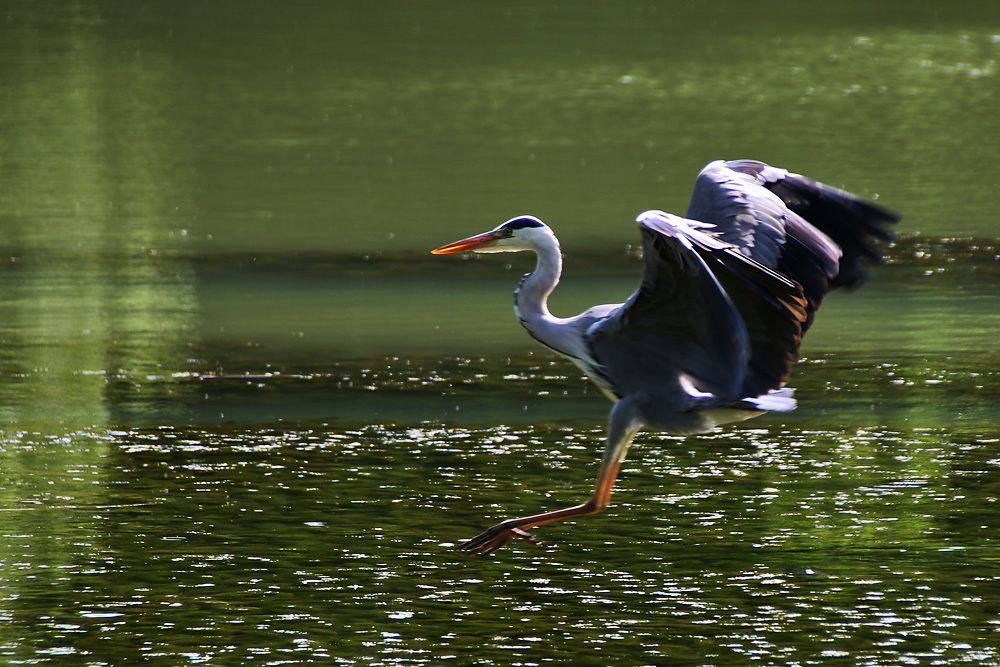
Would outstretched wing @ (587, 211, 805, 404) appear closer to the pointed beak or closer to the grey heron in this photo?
the grey heron

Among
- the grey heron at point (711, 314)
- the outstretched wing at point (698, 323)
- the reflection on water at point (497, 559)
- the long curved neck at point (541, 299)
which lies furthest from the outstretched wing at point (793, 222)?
the reflection on water at point (497, 559)

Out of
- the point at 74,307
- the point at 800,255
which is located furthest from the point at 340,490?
the point at 74,307

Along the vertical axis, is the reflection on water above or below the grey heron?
below

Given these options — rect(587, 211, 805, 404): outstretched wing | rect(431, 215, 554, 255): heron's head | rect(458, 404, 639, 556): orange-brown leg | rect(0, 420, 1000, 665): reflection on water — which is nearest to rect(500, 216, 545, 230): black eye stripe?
rect(431, 215, 554, 255): heron's head

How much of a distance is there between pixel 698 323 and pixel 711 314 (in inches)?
7.1

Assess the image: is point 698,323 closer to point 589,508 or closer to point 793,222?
point 793,222

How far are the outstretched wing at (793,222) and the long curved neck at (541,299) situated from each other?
596mm

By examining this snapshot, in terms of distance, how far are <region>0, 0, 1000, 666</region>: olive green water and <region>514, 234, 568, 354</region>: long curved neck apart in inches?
34.3

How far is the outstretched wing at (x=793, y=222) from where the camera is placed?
21.2ft

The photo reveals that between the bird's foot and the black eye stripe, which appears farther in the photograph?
the black eye stripe

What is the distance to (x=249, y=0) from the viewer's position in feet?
108

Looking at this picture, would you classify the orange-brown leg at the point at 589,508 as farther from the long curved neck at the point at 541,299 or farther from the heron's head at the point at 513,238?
the heron's head at the point at 513,238

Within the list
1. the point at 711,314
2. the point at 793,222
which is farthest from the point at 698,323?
the point at 793,222

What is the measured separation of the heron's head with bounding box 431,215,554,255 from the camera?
6785 mm
